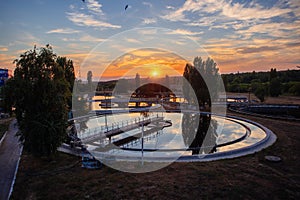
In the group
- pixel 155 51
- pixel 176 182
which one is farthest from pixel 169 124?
pixel 176 182

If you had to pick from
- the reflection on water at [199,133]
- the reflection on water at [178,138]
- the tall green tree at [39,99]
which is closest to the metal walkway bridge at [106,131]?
the reflection on water at [178,138]

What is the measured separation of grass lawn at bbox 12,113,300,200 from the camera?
725 centimetres

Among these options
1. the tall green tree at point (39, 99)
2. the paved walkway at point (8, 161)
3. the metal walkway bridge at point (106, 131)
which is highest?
the tall green tree at point (39, 99)

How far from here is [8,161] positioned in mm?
10773

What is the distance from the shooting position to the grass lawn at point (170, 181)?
7.25 m

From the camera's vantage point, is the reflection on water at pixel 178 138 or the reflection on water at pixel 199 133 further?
the reflection on water at pixel 199 133

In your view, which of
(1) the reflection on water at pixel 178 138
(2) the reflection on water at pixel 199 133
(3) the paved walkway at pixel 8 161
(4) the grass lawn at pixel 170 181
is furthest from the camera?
(2) the reflection on water at pixel 199 133

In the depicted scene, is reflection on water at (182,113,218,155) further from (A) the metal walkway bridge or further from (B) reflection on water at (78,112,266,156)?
(A) the metal walkway bridge

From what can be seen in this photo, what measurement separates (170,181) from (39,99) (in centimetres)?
694

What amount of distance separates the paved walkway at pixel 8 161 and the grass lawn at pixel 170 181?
0.34 m

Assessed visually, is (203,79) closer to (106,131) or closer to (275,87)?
(106,131)

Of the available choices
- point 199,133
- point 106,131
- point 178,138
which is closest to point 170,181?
point 178,138

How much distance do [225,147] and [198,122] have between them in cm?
903

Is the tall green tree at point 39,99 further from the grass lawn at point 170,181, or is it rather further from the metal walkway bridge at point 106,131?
the metal walkway bridge at point 106,131
